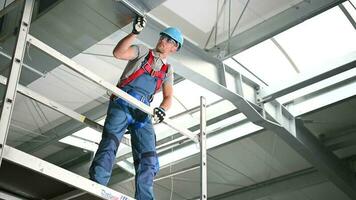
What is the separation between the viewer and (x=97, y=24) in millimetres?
4953

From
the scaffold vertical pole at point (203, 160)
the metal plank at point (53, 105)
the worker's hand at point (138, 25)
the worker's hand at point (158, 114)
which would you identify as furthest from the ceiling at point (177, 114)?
the worker's hand at point (158, 114)

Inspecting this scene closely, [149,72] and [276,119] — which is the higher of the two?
[276,119]

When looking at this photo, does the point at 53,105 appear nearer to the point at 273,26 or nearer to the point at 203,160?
the point at 203,160

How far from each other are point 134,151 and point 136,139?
118mm

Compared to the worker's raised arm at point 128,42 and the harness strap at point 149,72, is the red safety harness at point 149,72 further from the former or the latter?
the worker's raised arm at point 128,42

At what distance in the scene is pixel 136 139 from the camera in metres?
4.73

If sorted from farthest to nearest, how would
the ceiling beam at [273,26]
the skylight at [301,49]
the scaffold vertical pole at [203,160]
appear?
the skylight at [301,49]
the ceiling beam at [273,26]
the scaffold vertical pole at [203,160]

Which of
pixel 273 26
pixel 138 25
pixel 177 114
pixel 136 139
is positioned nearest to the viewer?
pixel 138 25

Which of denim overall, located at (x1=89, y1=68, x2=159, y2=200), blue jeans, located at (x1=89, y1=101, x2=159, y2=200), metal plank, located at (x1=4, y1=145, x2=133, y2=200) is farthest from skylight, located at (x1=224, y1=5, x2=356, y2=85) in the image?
metal plank, located at (x1=4, y1=145, x2=133, y2=200)

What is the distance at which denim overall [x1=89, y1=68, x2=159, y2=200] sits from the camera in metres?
4.20

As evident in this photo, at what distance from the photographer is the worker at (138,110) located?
4.38 metres

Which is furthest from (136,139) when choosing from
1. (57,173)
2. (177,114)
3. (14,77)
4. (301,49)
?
(177,114)

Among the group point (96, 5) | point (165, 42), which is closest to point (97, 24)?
point (96, 5)

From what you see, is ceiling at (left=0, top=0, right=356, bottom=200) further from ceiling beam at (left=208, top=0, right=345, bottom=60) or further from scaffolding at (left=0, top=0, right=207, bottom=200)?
scaffolding at (left=0, top=0, right=207, bottom=200)
